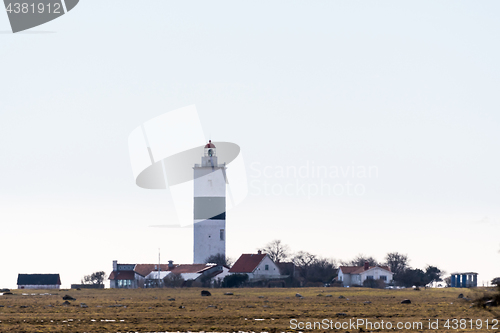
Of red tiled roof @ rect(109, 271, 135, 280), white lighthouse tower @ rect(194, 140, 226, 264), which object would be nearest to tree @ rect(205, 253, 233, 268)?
white lighthouse tower @ rect(194, 140, 226, 264)

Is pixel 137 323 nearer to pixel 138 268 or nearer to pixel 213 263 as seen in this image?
pixel 213 263

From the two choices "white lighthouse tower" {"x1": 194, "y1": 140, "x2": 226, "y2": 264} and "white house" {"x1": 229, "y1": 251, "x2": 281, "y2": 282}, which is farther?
"white lighthouse tower" {"x1": 194, "y1": 140, "x2": 226, "y2": 264}

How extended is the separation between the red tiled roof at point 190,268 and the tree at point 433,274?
92.9ft

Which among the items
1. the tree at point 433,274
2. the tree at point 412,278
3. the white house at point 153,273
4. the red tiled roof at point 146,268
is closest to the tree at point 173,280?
the white house at point 153,273

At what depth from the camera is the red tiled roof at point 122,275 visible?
97.6 meters

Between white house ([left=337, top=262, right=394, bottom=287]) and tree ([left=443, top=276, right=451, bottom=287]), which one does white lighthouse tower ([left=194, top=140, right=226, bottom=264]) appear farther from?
tree ([left=443, top=276, right=451, bottom=287])

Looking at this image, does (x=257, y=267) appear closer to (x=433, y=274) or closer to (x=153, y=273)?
(x=153, y=273)

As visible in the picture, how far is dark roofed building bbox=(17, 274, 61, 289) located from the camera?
104m

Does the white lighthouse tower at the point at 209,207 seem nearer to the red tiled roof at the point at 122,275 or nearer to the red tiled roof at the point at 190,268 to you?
the red tiled roof at the point at 190,268

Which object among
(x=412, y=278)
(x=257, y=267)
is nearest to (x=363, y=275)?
(x=412, y=278)

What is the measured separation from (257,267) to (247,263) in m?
1.84

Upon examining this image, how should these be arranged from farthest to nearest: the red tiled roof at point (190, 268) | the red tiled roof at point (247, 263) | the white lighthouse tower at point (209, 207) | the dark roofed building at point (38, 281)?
the dark roofed building at point (38, 281)
the red tiled roof at point (190, 268)
the red tiled roof at point (247, 263)
the white lighthouse tower at point (209, 207)

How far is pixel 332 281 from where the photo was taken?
8919 cm

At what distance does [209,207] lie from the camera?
89062mm
